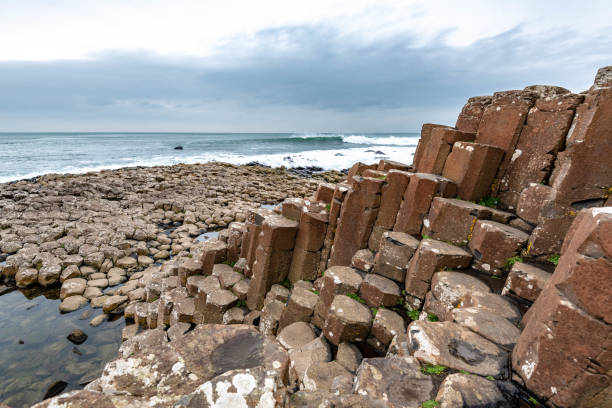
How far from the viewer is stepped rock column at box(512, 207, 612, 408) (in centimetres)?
225

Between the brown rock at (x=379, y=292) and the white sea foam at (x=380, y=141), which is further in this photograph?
the white sea foam at (x=380, y=141)

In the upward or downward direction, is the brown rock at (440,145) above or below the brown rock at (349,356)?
above

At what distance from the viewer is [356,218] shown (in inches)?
250

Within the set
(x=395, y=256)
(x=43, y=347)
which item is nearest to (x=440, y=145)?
(x=395, y=256)

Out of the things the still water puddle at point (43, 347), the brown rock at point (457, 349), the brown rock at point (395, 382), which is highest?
the brown rock at point (457, 349)

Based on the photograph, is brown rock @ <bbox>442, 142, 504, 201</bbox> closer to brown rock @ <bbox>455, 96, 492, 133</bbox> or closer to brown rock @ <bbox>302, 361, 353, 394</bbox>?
brown rock @ <bbox>455, 96, 492, 133</bbox>

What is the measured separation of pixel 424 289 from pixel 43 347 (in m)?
9.34

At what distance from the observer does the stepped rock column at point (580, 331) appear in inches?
88.7

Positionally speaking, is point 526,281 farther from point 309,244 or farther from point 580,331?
point 309,244

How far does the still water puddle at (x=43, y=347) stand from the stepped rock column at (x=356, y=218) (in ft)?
20.8

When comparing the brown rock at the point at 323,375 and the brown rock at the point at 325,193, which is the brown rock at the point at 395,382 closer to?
the brown rock at the point at 323,375

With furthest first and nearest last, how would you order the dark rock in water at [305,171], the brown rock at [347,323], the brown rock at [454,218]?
1. the dark rock in water at [305,171]
2. the brown rock at [454,218]
3. the brown rock at [347,323]

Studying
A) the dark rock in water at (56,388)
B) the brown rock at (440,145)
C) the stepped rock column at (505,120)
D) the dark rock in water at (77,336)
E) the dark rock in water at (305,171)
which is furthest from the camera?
the dark rock in water at (305,171)

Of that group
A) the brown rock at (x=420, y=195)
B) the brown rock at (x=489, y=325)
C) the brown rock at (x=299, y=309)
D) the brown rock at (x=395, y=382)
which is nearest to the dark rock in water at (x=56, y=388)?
the brown rock at (x=299, y=309)
